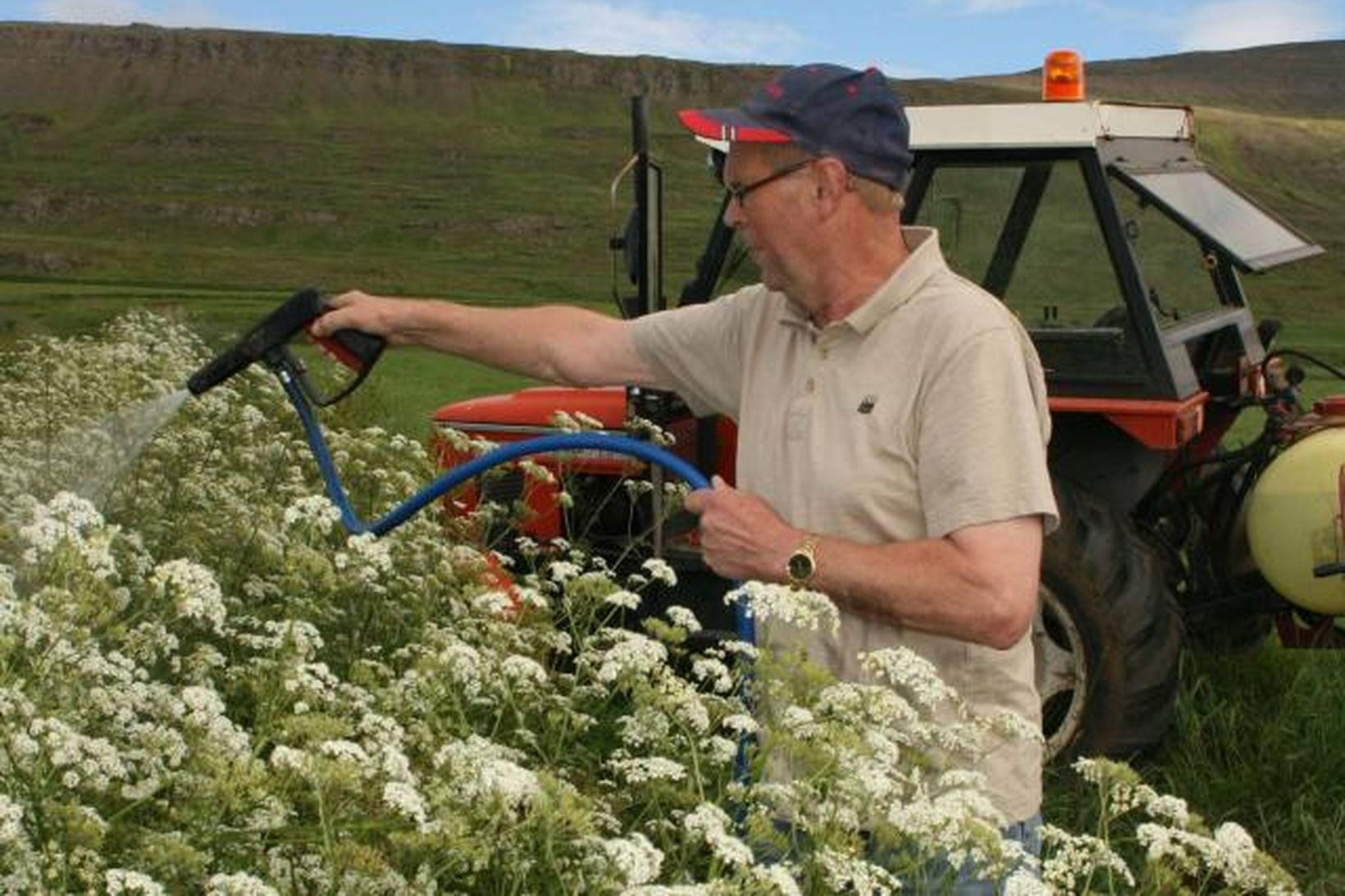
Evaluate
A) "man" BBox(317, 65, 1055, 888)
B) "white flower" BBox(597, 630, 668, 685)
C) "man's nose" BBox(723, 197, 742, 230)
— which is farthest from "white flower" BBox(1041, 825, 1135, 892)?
"man's nose" BBox(723, 197, 742, 230)

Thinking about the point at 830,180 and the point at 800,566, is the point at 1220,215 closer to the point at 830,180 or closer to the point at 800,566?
the point at 830,180

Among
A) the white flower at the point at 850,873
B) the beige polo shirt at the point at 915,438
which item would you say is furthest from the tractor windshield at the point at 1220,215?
the white flower at the point at 850,873

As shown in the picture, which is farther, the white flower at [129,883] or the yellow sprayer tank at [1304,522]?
the yellow sprayer tank at [1304,522]

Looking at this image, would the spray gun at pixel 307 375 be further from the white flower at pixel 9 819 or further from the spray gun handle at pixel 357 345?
the white flower at pixel 9 819

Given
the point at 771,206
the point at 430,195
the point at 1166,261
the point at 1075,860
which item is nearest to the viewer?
the point at 1075,860

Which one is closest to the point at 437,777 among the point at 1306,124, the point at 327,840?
the point at 327,840

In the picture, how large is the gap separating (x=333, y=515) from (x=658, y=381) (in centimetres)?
68

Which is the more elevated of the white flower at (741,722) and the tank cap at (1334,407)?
the white flower at (741,722)

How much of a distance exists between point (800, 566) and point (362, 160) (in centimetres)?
6810

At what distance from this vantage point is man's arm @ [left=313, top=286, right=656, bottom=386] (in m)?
3.63

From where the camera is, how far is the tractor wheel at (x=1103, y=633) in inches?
223

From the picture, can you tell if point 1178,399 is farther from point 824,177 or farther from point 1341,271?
point 1341,271

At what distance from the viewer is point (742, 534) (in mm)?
2822

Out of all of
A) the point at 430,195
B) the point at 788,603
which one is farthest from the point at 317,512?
the point at 430,195
